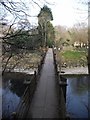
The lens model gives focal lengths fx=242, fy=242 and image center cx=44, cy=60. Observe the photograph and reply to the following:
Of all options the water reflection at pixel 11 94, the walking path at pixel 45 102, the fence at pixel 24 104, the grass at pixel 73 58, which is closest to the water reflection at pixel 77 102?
the walking path at pixel 45 102

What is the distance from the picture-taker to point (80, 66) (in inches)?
1415

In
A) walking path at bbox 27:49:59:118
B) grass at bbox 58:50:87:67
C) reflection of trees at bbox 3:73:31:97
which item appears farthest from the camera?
grass at bbox 58:50:87:67

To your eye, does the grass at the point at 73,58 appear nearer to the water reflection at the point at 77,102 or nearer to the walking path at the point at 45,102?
the water reflection at the point at 77,102

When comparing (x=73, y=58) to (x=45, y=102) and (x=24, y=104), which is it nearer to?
(x=45, y=102)

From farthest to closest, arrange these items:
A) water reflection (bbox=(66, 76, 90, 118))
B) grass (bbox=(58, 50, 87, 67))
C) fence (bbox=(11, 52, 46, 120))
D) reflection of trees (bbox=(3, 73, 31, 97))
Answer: grass (bbox=(58, 50, 87, 67))
reflection of trees (bbox=(3, 73, 31, 97))
water reflection (bbox=(66, 76, 90, 118))
fence (bbox=(11, 52, 46, 120))

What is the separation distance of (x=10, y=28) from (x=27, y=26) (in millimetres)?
1117

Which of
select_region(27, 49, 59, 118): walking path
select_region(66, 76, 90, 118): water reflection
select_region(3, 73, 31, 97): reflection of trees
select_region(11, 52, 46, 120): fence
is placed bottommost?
select_region(66, 76, 90, 118): water reflection

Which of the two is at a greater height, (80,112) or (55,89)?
(55,89)

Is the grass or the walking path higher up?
the walking path

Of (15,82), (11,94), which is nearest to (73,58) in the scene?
(15,82)

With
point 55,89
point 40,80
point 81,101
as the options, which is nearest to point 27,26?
point 55,89

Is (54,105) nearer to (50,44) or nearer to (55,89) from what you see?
(55,89)

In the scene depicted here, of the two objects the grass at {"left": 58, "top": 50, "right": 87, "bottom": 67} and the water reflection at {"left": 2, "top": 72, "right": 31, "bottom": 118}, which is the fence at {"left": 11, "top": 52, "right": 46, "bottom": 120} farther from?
the grass at {"left": 58, "top": 50, "right": 87, "bottom": 67}

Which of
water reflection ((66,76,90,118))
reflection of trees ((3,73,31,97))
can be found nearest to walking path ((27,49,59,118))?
water reflection ((66,76,90,118))
